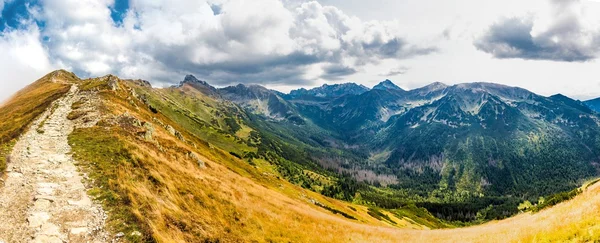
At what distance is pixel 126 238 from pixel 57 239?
3.77m

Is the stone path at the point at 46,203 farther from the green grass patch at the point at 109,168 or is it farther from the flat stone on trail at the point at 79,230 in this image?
the green grass patch at the point at 109,168

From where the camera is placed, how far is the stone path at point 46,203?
1949cm

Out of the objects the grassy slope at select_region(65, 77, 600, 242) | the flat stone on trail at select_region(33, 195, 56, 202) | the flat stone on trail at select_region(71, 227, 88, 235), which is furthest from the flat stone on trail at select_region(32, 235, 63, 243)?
the flat stone on trail at select_region(33, 195, 56, 202)

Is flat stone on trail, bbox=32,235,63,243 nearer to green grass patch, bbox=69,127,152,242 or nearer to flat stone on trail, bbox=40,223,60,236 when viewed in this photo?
flat stone on trail, bbox=40,223,60,236

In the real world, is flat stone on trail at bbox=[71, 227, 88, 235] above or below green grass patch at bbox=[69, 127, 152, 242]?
below

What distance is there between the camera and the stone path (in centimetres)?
1949

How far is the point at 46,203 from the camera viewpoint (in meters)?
23.2

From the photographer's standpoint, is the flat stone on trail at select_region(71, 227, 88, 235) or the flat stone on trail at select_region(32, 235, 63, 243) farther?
the flat stone on trail at select_region(71, 227, 88, 235)

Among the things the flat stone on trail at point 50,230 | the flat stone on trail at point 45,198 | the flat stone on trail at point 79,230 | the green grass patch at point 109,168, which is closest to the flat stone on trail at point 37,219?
the flat stone on trail at point 50,230

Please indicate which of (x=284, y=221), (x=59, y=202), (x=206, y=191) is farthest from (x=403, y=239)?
(x=59, y=202)

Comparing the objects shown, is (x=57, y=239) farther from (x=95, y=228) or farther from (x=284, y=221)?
(x=284, y=221)

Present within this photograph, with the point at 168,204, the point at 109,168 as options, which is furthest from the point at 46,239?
the point at 109,168

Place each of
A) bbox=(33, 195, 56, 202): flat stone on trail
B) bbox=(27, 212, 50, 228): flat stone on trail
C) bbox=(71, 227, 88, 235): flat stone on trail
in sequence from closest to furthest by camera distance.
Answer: bbox=(71, 227, 88, 235): flat stone on trail
bbox=(27, 212, 50, 228): flat stone on trail
bbox=(33, 195, 56, 202): flat stone on trail

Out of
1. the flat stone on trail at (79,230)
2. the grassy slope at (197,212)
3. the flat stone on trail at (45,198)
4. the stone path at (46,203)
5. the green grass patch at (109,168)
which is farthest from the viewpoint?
the flat stone on trail at (45,198)
